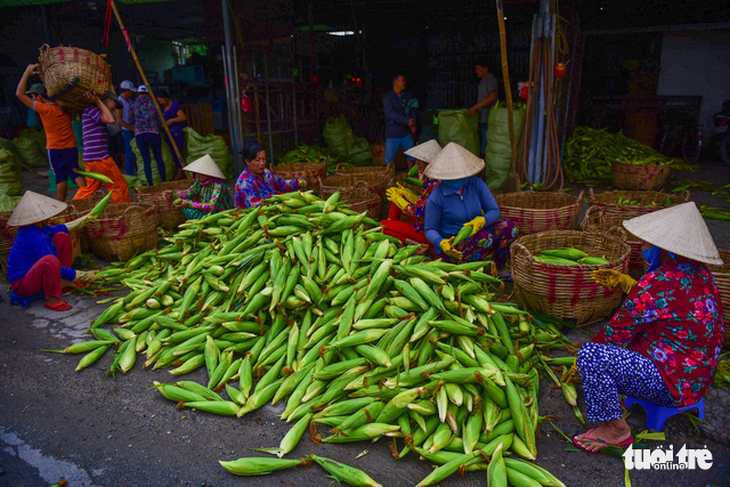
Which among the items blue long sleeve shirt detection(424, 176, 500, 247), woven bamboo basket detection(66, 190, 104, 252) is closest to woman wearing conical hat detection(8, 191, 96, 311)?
woven bamboo basket detection(66, 190, 104, 252)

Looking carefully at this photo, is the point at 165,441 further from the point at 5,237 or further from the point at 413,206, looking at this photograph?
the point at 5,237

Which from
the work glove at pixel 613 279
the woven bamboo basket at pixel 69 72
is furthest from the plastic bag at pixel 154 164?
the work glove at pixel 613 279

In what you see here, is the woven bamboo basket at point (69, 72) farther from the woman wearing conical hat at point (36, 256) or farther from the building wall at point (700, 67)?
the building wall at point (700, 67)

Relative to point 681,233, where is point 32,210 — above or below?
below

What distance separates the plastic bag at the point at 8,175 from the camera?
7465 millimetres

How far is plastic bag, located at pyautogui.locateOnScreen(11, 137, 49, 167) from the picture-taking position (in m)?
10.1

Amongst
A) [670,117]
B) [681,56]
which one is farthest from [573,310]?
[681,56]

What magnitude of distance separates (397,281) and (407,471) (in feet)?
3.76

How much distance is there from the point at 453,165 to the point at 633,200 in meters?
2.07

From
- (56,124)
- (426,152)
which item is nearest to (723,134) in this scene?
(426,152)

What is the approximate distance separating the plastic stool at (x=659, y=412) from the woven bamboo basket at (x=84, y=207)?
4943mm

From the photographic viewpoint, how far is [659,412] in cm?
230

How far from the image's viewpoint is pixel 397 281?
3016mm

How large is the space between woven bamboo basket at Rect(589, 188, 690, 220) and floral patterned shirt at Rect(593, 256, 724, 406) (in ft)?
6.48
